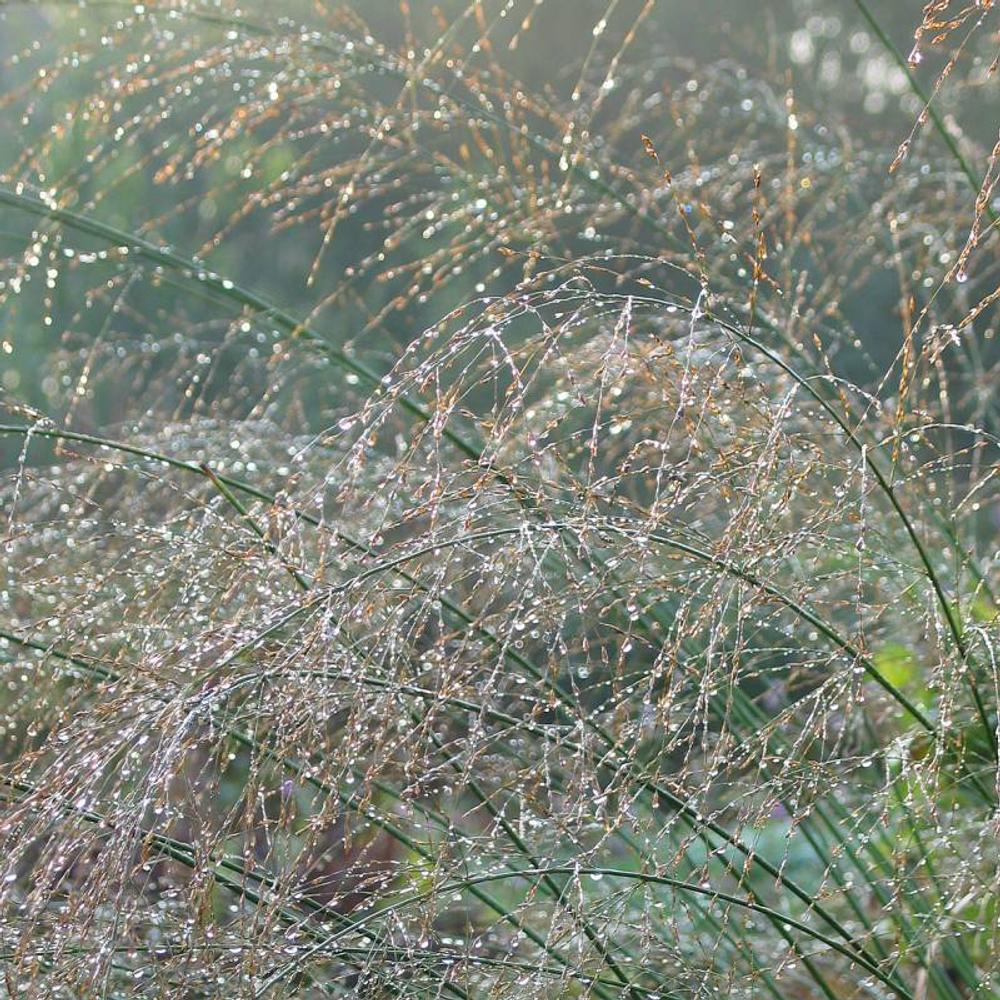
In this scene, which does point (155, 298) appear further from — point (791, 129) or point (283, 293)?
point (791, 129)

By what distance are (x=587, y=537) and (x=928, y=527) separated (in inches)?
43.3

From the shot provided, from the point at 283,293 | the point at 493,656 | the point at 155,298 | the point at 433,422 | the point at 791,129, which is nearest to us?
the point at 433,422

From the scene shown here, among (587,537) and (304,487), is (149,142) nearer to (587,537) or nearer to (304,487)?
(304,487)

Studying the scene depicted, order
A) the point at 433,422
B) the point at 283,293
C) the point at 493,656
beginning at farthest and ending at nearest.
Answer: the point at 283,293 → the point at 493,656 → the point at 433,422

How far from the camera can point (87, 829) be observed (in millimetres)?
1167

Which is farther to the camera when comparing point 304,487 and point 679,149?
point 679,149

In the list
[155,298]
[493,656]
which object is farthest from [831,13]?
[493,656]

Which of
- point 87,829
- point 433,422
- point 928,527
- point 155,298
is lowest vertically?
point 155,298

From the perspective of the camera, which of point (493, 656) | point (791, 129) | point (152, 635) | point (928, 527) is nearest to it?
point (152, 635)

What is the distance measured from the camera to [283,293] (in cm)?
632

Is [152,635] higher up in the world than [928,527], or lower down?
lower down

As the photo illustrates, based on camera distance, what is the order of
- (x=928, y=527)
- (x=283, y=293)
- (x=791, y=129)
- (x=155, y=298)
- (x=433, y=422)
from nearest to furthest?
(x=433, y=422), (x=791, y=129), (x=928, y=527), (x=155, y=298), (x=283, y=293)

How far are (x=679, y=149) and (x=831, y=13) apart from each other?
1.47 m

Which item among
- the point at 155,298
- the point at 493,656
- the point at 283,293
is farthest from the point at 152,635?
the point at 283,293
